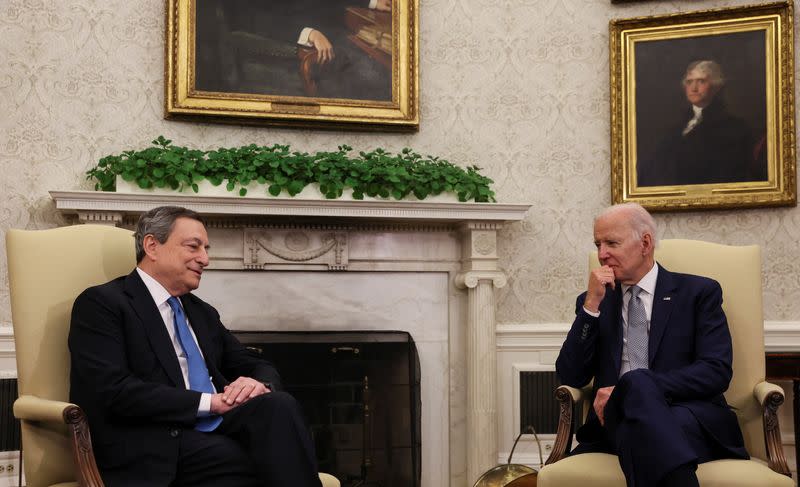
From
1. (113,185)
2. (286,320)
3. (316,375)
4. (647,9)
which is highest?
(647,9)

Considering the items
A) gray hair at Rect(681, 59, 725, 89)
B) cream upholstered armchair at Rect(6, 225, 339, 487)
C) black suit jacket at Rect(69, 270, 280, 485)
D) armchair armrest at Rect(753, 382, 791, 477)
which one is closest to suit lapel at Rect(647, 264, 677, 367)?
armchair armrest at Rect(753, 382, 791, 477)

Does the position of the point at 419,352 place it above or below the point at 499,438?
above

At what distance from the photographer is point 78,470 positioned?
8.27 feet

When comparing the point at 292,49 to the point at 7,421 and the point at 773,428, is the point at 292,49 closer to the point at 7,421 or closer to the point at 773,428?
the point at 7,421

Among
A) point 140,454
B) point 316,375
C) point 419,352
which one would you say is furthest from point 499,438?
point 140,454

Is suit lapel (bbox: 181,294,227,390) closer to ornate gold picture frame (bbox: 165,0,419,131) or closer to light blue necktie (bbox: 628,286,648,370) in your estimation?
light blue necktie (bbox: 628,286,648,370)

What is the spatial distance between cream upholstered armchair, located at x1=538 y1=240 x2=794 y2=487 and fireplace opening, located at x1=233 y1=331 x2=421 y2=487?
1600mm

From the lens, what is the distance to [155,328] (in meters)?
2.85

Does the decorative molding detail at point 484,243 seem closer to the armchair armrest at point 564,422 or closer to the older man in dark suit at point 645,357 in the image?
the older man in dark suit at point 645,357

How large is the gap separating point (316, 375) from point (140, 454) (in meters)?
2.09

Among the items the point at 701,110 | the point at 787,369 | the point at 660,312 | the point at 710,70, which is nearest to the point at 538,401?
the point at 787,369

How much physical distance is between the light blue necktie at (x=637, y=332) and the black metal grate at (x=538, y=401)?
6.10ft

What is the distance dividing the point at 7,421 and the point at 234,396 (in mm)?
2360

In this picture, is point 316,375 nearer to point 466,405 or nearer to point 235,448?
point 466,405
